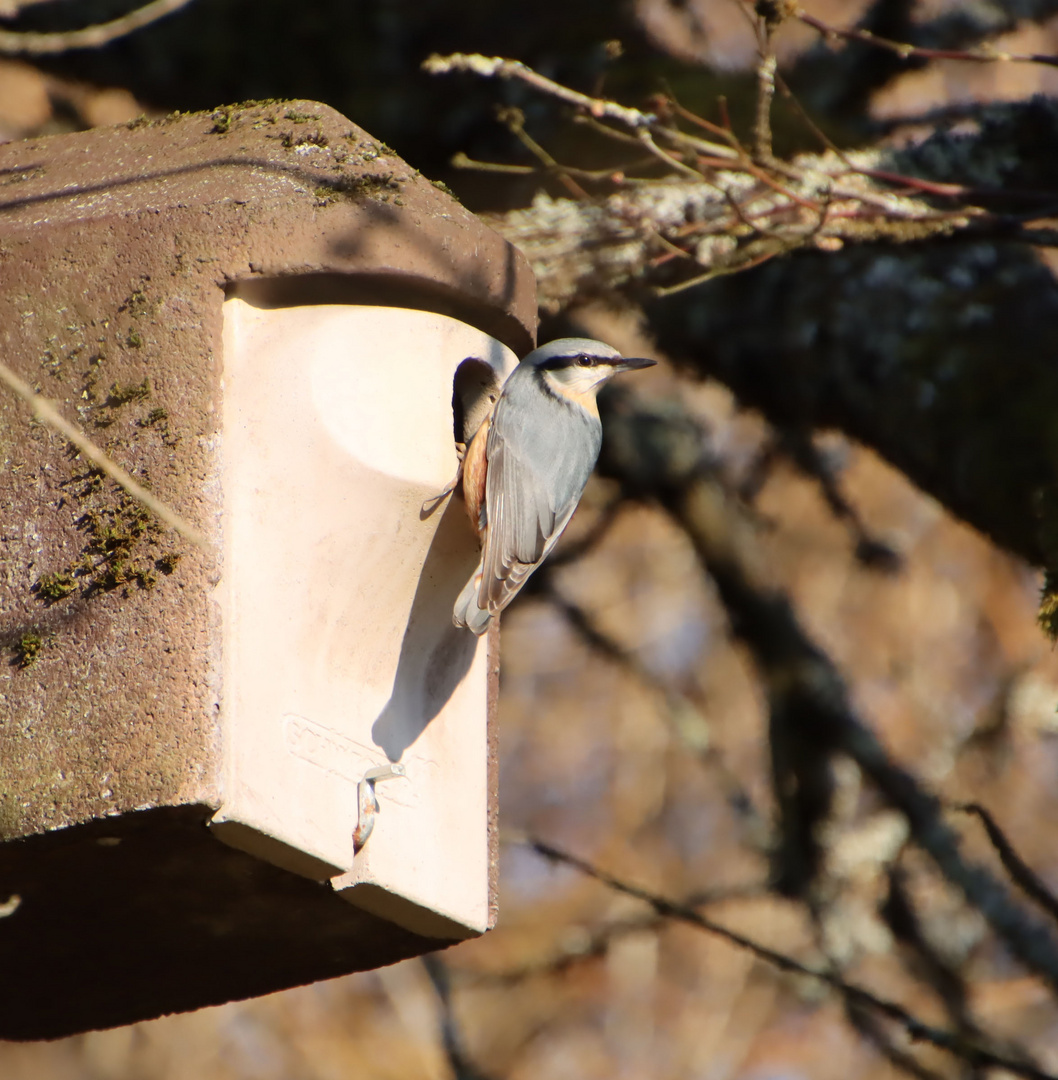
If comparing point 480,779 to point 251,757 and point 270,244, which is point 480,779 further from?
point 270,244

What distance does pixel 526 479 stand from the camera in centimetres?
275

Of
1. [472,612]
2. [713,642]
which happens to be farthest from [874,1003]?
[713,642]

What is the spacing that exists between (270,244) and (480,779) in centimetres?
95

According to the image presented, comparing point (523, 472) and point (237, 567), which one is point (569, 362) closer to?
point (523, 472)

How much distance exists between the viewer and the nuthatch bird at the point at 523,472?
8.39 feet

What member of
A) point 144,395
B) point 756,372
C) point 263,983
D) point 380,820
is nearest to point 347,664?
point 380,820

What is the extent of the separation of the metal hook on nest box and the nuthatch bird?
0.85 ft

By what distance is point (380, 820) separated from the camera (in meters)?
2.47

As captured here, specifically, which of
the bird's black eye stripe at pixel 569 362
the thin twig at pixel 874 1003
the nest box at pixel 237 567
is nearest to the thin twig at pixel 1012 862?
the thin twig at pixel 874 1003

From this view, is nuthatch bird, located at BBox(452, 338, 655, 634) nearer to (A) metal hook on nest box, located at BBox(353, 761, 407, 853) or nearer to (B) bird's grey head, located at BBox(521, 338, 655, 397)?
(B) bird's grey head, located at BBox(521, 338, 655, 397)

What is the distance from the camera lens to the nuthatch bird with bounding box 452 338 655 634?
256cm

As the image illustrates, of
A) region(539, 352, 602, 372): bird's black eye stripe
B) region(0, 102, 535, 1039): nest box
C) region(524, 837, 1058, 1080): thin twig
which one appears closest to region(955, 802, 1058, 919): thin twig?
region(524, 837, 1058, 1080): thin twig

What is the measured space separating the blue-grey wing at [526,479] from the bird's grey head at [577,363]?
54mm

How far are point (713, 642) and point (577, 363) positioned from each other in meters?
3.73
